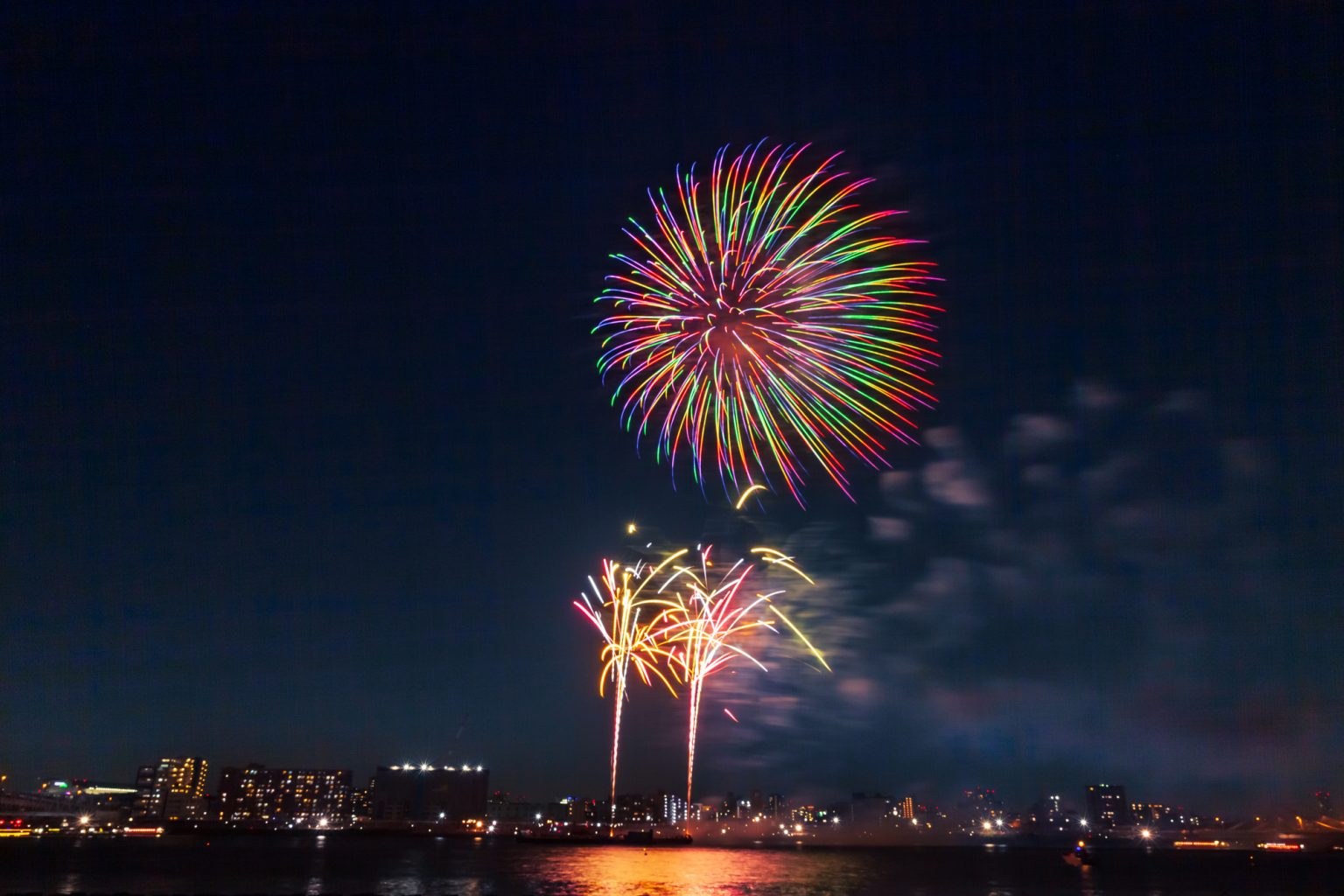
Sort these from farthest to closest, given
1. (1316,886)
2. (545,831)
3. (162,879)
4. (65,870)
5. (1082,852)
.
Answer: (545,831) < (1082,852) < (1316,886) < (65,870) < (162,879)

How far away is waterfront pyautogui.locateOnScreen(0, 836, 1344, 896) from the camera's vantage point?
227 ft

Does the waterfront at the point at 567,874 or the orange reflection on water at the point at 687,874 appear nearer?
the orange reflection on water at the point at 687,874

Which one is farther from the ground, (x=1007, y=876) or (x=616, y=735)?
(x=616, y=735)

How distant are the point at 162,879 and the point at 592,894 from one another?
4177cm

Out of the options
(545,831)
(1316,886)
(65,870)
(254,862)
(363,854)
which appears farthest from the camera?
(545,831)

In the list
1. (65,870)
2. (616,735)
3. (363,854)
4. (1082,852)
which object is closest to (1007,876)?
(1082,852)

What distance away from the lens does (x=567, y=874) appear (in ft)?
273

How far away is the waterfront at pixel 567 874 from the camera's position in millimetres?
69312

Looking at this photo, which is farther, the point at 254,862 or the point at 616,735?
the point at 254,862

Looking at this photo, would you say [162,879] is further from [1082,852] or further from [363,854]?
[1082,852]

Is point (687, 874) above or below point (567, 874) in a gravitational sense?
above

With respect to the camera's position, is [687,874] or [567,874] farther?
[687,874]

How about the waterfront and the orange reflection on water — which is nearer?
the orange reflection on water

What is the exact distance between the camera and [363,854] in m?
127
